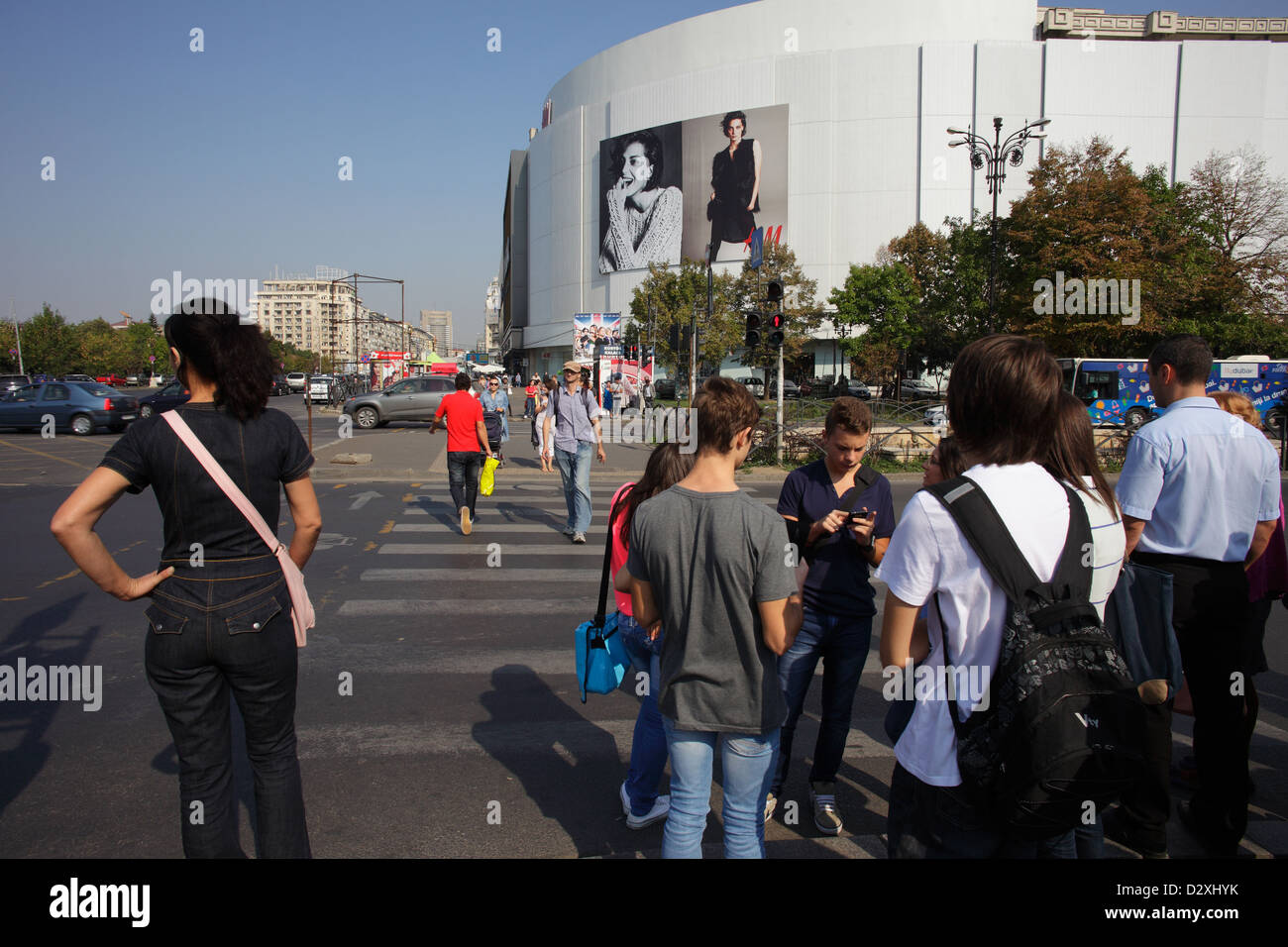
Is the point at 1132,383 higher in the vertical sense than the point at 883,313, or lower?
lower

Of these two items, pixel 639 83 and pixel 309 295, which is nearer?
pixel 639 83

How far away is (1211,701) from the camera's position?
320cm

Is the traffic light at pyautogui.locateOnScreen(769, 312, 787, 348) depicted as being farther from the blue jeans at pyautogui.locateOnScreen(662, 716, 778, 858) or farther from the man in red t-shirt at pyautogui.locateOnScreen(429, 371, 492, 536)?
the blue jeans at pyautogui.locateOnScreen(662, 716, 778, 858)

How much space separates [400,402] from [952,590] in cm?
2894

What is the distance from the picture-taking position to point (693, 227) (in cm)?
6338

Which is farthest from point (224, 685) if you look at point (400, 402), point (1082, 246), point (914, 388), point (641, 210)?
point (641, 210)

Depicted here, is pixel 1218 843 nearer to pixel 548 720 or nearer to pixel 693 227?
pixel 548 720

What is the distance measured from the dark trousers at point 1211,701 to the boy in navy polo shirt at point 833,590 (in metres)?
1.09

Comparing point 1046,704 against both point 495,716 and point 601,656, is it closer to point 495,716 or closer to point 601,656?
point 601,656

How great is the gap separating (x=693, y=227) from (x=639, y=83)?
14.8m

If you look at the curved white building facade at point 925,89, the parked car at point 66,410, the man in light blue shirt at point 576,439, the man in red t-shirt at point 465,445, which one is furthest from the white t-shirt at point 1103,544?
the curved white building facade at point 925,89

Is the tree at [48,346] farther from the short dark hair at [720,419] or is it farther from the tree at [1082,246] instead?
the short dark hair at [720,419]

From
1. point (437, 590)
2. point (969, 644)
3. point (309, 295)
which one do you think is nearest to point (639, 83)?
point (437, 590)
